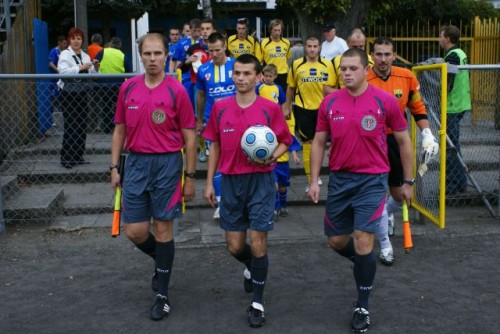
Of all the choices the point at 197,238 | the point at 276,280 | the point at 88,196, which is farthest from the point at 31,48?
the point at 276,280

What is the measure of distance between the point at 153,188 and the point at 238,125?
2.68 feet

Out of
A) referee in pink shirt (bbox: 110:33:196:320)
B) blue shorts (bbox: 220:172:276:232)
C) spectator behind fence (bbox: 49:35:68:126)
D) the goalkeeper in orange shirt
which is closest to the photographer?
blue shorts (bbox: 220:172:276:232)

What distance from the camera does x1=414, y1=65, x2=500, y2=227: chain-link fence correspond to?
6797mm

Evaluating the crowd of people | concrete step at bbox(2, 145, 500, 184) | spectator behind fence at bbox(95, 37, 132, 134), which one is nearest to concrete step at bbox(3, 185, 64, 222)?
concrete step at bbox(2, 145, 500, 184)

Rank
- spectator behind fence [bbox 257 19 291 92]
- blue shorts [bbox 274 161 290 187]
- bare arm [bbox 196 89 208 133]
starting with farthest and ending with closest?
spectator behind fence [bbox 257 19 291 92]
blue shorts [bbox 274 161 290 187]
bare arm [bbox 196 89 208 133]

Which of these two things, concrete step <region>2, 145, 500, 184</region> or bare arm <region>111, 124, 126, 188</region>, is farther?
concrete step <region>2, 145, 500, 184</region>

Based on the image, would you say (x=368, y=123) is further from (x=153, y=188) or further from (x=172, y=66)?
(x=172, y=66)

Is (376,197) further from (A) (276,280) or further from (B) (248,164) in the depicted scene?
(A) (276,280)

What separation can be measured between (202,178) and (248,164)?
4.54m

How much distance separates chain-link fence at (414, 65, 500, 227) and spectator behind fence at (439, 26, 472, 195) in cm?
1

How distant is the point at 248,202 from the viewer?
16.0ft

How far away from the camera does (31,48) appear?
469 inches

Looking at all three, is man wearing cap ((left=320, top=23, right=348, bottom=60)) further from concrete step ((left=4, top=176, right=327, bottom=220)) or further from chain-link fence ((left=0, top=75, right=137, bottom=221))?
chain-link fence ((left=0, top=75, right=137, bottom=221))

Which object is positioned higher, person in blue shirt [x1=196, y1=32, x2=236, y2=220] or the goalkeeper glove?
person in blue shirt [x1=196, y1=32, x2=236, y2=220]
